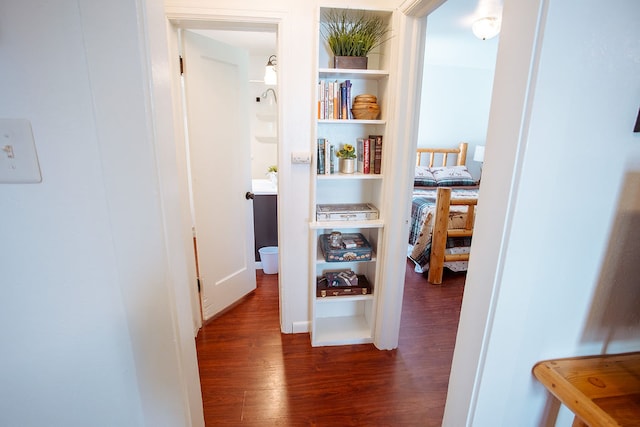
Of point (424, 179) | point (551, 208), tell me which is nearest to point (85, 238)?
point (551, 208)

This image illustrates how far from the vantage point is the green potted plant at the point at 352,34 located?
1734 mm

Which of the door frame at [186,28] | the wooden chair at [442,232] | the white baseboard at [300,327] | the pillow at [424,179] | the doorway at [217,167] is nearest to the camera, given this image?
the door frame at [186,28]

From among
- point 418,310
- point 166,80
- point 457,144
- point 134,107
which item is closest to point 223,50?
point 166,80

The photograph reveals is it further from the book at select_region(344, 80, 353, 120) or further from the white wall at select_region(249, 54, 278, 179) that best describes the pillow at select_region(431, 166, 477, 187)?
the book at select_region(344, 80, 353, 120)

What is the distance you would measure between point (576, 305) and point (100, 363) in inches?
50.6

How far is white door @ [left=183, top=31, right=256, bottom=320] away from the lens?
2.03m

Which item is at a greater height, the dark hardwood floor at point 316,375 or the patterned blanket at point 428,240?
the patterned blanket at point 428,240

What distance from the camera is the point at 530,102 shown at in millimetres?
659

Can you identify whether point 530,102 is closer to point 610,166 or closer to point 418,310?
point 610,166

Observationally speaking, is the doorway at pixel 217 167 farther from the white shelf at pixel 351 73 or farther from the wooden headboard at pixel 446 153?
the wooden headboard at pixel 446 153

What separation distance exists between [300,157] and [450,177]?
3.31 metres

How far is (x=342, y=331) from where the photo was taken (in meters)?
2.18

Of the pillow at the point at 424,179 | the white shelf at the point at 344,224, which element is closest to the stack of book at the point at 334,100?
the white shelf at the point at 344,224

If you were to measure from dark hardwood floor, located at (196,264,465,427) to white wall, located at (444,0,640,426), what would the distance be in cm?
86
